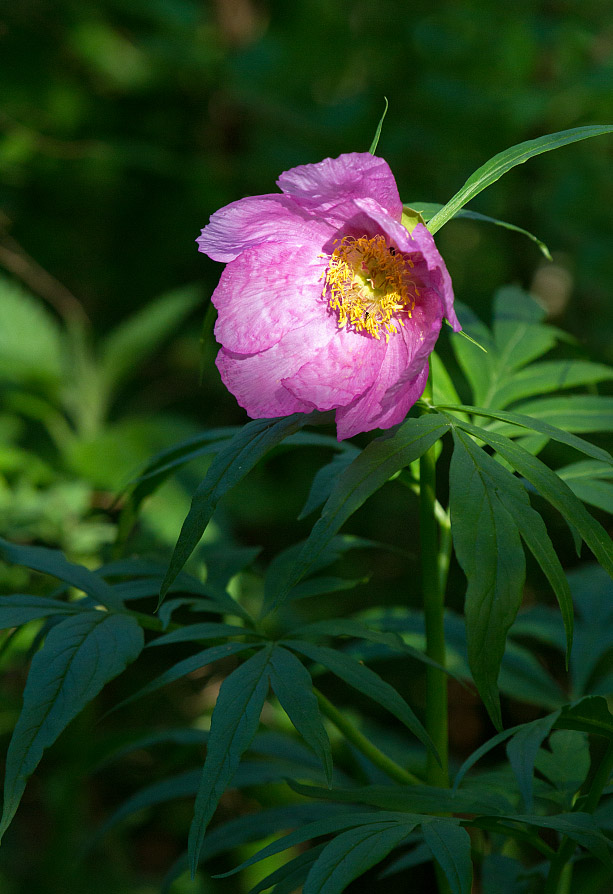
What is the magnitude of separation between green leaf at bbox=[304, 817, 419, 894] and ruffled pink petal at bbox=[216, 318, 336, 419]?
11.4 inches

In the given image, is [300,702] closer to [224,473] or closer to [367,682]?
[367,682]

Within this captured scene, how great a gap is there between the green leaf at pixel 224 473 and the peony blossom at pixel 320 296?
0.04 feet

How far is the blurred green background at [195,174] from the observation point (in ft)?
6.22

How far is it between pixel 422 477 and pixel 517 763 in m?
0.21

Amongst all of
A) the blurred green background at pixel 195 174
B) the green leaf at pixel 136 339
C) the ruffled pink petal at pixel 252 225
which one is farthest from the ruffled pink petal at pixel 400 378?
the green leaf at pixel 136 339

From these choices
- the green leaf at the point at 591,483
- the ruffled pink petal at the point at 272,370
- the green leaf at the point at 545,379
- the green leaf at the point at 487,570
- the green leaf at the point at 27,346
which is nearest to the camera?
the green leaf at the point at 487,570

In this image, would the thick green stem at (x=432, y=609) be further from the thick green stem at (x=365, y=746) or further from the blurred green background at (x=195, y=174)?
the blurred green background at (x=195, y=174)

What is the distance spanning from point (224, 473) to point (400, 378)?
0.44 feet

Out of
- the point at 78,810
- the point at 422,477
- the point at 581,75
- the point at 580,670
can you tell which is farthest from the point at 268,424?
the point at 581,75

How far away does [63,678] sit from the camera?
57 centimetres

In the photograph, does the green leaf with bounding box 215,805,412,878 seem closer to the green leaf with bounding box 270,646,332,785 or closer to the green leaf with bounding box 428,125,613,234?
the green leaf with bounding box 270,646,332,785

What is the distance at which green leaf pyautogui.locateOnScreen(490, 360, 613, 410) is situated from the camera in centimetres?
82

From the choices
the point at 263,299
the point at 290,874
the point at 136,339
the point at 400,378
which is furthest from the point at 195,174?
the point at 290,874

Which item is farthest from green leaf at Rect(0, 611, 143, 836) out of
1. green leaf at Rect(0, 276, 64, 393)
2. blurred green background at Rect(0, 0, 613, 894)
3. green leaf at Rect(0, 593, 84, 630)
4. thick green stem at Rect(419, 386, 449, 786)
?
green leaf at Rect(0, 276, 64, 393)
